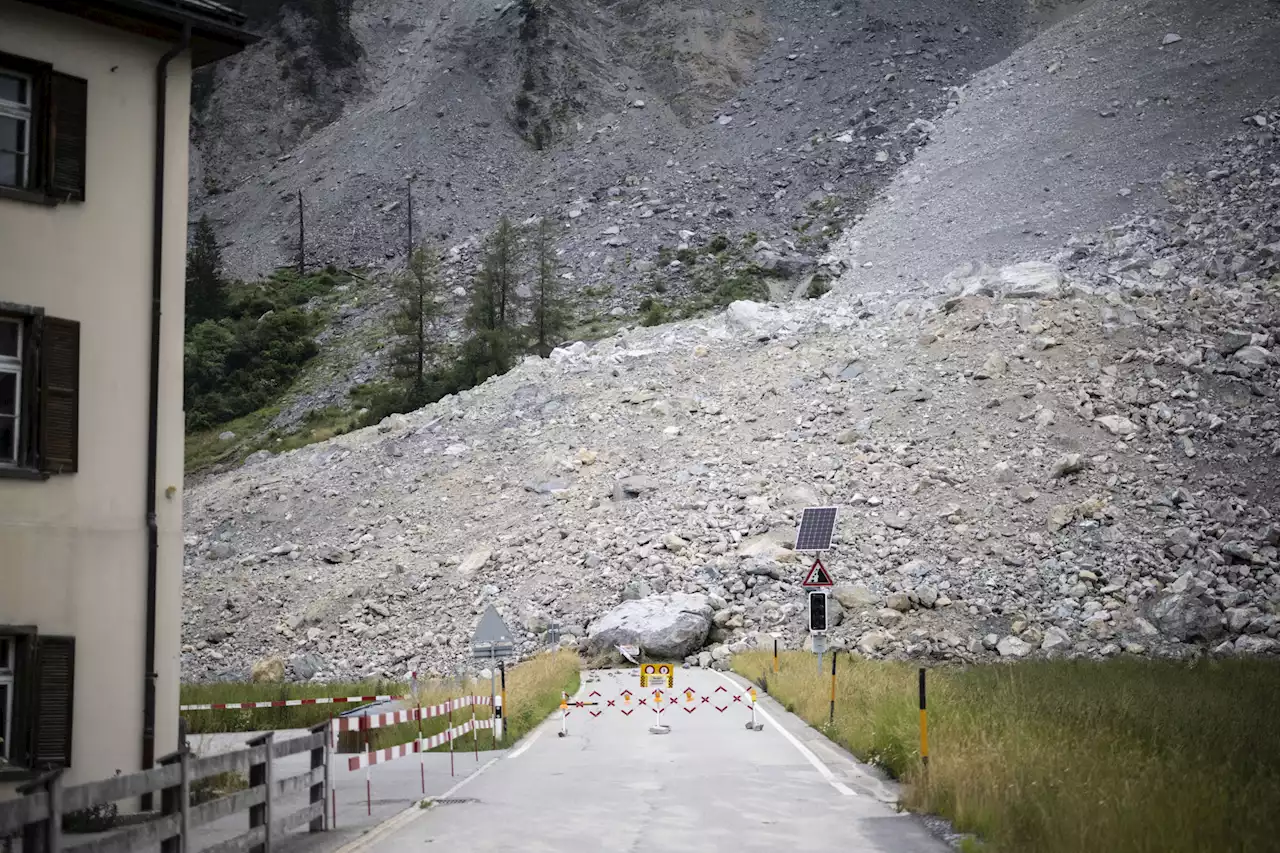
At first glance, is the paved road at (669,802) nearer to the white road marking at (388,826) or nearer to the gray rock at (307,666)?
the white road marking at (388,826)

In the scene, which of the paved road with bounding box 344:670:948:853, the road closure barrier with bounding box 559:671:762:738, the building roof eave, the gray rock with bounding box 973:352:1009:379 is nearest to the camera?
the paved road with bounding box 344:670:948:853

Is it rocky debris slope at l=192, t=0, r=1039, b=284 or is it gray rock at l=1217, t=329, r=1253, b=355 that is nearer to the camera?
gray rock at l=1217, t=329, r=1253, b=355


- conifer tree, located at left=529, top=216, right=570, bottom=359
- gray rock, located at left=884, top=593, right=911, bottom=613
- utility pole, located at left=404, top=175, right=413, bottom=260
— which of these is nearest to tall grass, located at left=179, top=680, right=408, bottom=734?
gray rock, located at left=884, top=593, right=911, bottom=613

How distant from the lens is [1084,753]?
37.4ft

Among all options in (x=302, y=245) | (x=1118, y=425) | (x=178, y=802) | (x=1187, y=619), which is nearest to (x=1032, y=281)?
(x=1118, y=425)

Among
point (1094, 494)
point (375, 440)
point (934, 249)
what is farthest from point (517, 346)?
point (1094, 494)

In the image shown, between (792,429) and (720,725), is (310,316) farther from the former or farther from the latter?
(720,725)

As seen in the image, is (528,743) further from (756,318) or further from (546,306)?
(546,306)

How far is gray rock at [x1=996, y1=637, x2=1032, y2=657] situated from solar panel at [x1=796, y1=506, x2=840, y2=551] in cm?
606

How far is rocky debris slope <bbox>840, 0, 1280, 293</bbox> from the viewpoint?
64125 millimetres

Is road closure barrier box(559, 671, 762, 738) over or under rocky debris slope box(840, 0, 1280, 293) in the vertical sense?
under

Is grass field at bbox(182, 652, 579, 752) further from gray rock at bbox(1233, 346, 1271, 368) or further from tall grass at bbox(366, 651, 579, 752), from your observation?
gray rock at bbox(1233, 346, 1271, 368)

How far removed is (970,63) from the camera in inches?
3905

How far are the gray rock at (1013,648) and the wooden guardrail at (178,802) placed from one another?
23.7 meters
